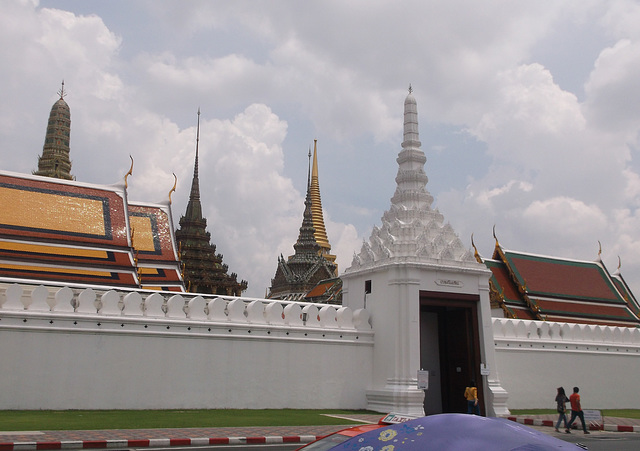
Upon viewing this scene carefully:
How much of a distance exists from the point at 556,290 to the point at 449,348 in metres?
12.6

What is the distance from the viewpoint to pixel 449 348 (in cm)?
1692

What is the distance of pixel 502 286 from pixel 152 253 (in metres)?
14.6

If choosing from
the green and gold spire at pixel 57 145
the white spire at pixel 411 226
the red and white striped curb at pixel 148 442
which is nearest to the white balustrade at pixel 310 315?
the white spire at pixel 411 226

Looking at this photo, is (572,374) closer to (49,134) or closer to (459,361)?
(459,361)

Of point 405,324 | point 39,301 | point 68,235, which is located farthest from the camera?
point 68,235

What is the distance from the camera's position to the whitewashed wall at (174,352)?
1246 cm

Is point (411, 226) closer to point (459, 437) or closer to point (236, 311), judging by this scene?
point (236, 311)

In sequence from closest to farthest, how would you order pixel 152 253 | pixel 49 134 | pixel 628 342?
pixel 628 342 → pixel 152 253 → pixel 49 134

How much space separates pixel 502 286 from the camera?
2698cm

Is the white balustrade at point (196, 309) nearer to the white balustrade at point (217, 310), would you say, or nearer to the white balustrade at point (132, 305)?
the white balustrade at point (217, 310)

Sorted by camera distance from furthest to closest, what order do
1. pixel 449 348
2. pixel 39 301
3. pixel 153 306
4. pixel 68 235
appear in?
pixel 68 235
pixel 449 348
pixel 153 306
pixel 39 301

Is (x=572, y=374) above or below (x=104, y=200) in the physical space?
below

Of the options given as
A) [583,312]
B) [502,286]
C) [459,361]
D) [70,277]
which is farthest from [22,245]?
[583,312]

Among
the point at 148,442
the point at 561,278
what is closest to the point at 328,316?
the point at 148,442
